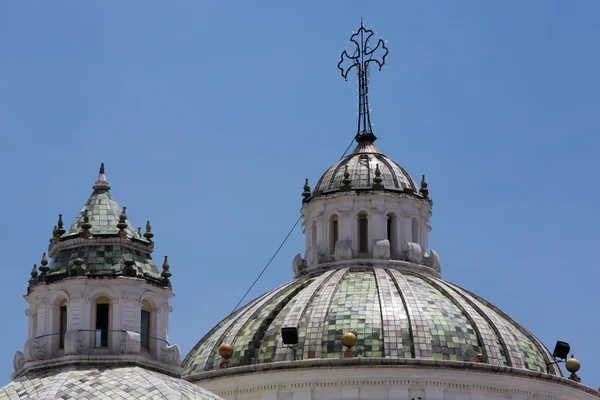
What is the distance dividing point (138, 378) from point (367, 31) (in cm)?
5937

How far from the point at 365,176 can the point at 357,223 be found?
314 cm

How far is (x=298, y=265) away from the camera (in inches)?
5271

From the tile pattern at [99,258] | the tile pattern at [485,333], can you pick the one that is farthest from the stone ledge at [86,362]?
the tile pattern at [485,333]

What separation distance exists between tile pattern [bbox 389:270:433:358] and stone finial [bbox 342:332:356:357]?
3.53 m

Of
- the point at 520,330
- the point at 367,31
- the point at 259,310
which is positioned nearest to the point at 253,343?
the point at 259,310

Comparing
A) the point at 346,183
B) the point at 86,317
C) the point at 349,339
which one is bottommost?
the point at 86,317

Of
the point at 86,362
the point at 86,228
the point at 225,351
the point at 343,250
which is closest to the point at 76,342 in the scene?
the point at 86,362

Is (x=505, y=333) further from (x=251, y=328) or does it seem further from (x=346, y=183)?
(x=346, y=183)

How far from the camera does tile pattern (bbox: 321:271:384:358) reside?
119 m

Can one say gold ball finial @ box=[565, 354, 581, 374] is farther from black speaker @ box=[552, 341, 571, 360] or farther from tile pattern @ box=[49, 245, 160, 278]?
tile pattern @ box=[49, 245, 160, 278]

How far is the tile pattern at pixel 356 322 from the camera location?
119 m

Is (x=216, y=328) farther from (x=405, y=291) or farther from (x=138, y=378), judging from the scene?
(x=138, y=378)

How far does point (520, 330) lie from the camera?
410 ft

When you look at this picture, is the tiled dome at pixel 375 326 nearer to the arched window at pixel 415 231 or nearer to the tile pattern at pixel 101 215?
the arched window at pixel 415 231
